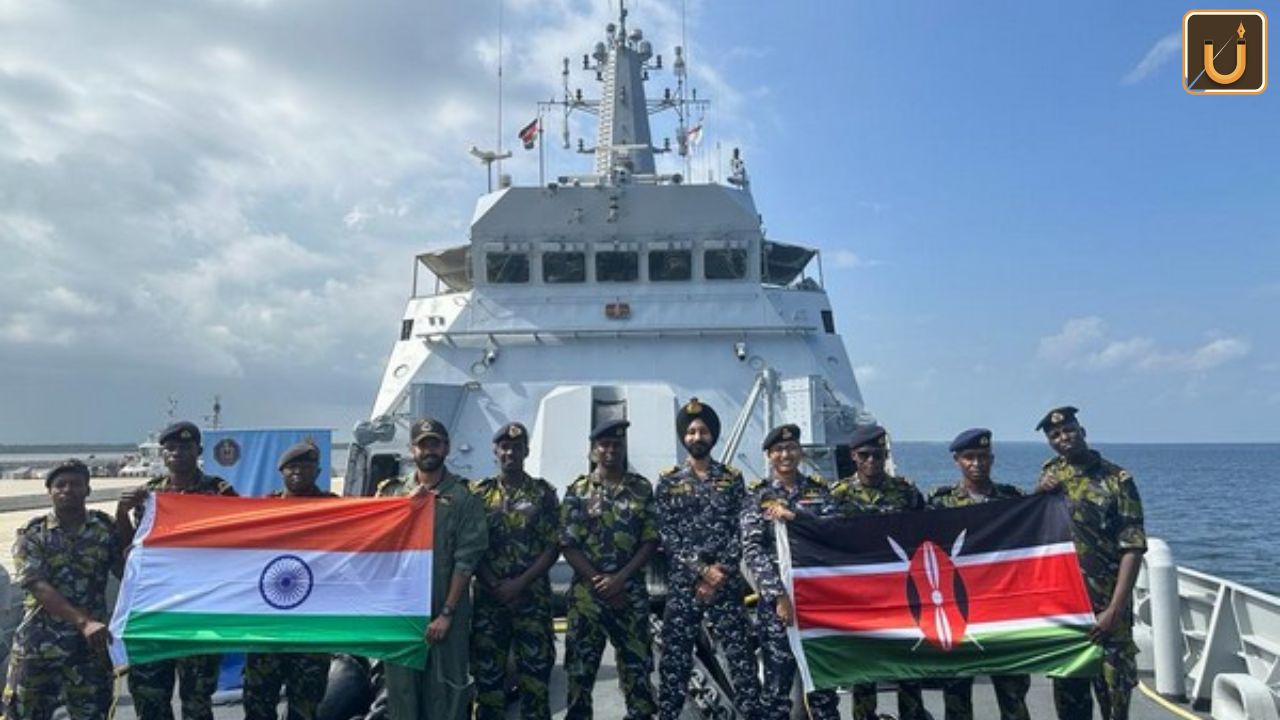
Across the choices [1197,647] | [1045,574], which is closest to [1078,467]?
[1045,574]

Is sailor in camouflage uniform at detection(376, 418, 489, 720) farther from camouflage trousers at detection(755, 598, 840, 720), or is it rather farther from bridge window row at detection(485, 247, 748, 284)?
bridge window row at detection(485, 247, 748, 284)

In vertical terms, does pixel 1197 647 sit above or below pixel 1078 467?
below

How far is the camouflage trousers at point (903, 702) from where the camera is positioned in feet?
13.6

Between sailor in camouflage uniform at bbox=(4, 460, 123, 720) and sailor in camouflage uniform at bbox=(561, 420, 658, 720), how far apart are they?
2.25 m

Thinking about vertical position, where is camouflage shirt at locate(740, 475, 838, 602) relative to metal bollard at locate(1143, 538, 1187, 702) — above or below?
above

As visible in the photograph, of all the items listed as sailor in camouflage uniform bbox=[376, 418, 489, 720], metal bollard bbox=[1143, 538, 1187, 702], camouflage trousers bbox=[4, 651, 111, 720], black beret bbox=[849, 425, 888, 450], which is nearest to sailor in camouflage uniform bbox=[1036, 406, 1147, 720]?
black beret bbox=[849, 425, 888, 450]

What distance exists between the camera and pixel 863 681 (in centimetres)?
396

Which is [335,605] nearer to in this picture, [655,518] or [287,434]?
[655,518]

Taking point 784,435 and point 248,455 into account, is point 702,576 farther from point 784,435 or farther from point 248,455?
point 248,455

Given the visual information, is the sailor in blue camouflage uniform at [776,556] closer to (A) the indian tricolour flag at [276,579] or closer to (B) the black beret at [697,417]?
(B) the black beret at [697,417]

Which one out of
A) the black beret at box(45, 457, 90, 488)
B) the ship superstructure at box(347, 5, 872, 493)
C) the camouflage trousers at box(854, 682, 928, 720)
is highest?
the ship superstructure at box(347, 5, 872, 493)

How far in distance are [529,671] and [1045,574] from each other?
2.61 metres

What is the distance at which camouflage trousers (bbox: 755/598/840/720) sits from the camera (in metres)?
4.01

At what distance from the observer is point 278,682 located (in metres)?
4.16
